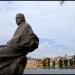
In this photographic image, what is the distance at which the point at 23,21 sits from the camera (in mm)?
11711

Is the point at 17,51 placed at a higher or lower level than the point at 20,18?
lower

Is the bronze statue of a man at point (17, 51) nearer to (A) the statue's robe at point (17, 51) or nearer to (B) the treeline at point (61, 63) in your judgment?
(A) the statue's robe at point (17, 51)

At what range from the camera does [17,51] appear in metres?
11.3

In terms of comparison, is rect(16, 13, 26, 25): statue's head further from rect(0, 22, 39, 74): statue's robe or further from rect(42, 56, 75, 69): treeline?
rect(42, 56, 75, 69): treeline

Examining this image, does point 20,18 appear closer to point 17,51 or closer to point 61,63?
point 17,51

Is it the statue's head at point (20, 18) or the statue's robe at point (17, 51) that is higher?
the statue's head at point (20, 18)

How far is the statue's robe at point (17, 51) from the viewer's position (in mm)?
11172

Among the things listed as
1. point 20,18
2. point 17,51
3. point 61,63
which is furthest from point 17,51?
point 61,63

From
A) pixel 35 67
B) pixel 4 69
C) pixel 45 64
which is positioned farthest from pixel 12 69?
pixel 45 64

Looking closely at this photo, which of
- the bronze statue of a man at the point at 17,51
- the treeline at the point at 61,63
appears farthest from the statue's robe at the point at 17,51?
the treeline at the point at 61,63

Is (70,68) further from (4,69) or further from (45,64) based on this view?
(4,69)

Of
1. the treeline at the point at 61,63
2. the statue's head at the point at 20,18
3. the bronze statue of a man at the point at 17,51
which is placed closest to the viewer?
the bronze statue of a man at the point at 17,51

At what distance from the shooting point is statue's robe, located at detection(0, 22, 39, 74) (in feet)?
36.7

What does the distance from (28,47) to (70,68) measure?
18.7 m
